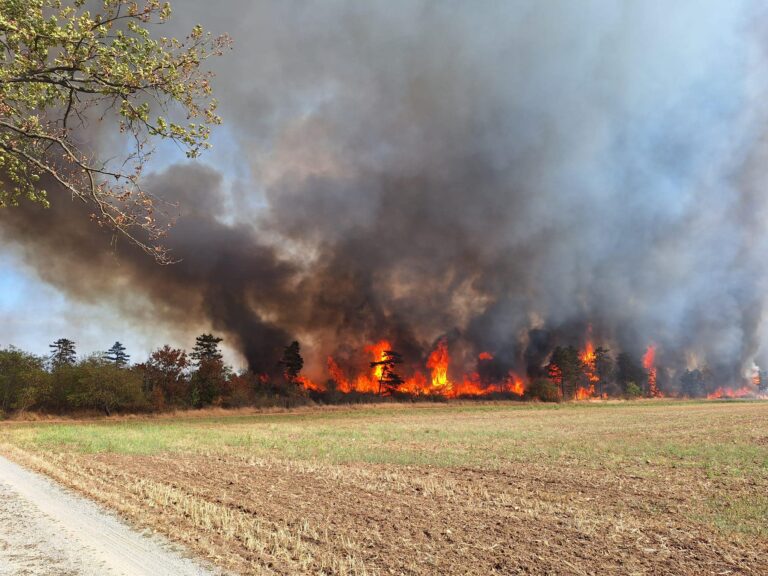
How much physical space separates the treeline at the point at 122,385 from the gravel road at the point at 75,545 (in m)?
55.7

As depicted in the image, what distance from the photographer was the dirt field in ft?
31.7

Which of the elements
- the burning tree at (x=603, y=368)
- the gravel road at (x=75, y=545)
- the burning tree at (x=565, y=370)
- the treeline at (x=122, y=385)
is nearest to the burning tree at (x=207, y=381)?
the treeline at (x=122, y=385)

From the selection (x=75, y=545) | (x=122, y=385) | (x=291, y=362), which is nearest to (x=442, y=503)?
(x=75, y=545)

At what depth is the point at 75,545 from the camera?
9992 millimetres

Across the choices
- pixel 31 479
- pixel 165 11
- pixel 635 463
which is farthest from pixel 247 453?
pixel 165 11

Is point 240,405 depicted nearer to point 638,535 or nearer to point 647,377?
point 638,535

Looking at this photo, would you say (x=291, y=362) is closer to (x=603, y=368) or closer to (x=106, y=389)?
(x=106, y=389)

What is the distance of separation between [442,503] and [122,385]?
205ft

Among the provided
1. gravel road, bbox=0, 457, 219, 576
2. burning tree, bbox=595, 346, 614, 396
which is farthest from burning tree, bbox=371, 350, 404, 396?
gravel road, bbox=0, 457, 219, 576

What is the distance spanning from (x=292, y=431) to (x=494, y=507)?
29.9m

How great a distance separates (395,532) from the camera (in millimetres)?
11188

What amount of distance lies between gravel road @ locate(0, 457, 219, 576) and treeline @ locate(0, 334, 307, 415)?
55.7m

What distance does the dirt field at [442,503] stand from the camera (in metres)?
9.66

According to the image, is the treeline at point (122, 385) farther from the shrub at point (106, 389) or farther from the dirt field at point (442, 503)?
the dirt field at point (442, 503)
